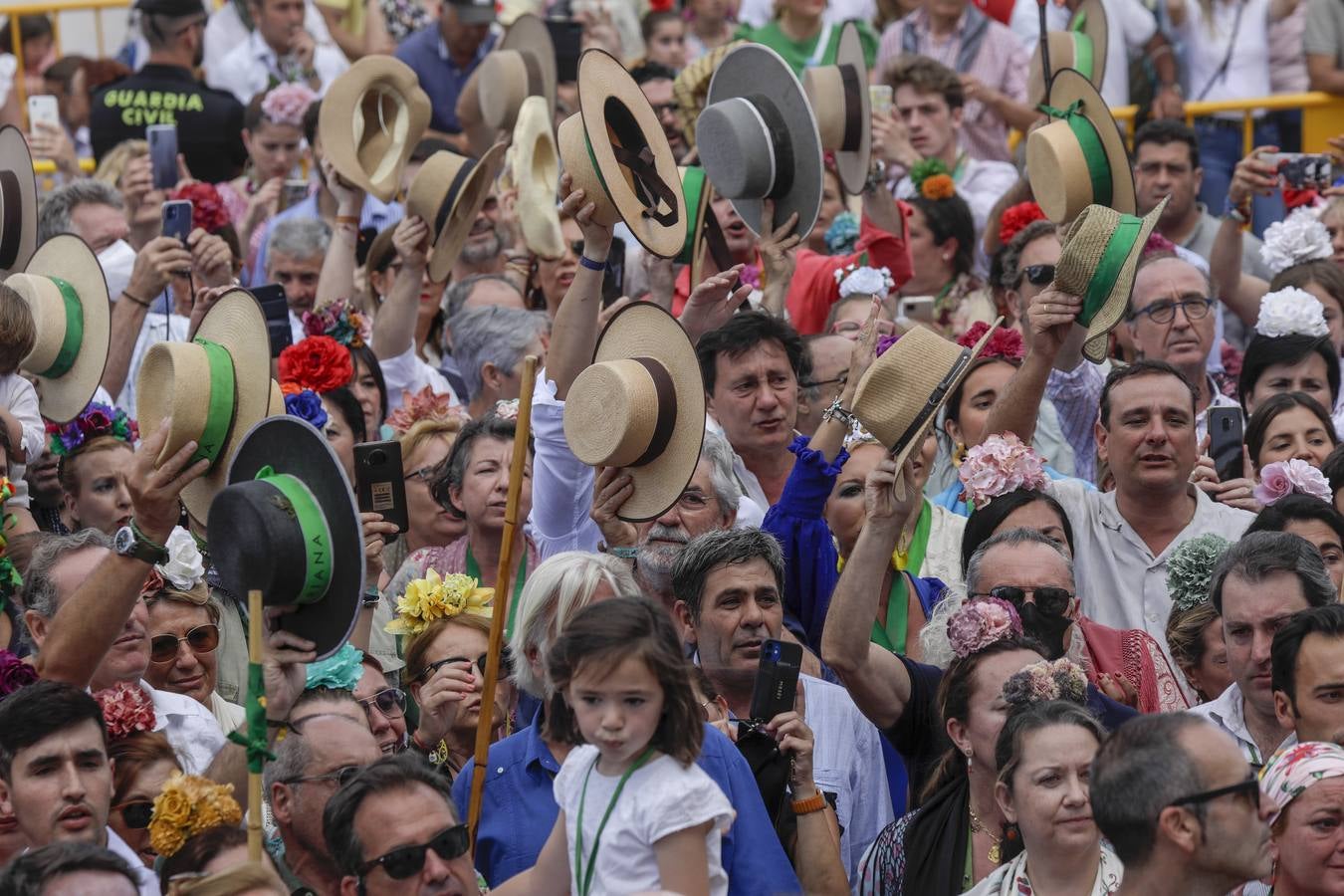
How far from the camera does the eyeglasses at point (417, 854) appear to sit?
16.1 feet

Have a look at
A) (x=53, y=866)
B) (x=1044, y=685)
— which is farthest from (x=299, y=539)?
(x=1044, y=685)

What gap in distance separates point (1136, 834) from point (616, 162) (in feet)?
10.8

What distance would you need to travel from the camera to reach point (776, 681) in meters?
5.54

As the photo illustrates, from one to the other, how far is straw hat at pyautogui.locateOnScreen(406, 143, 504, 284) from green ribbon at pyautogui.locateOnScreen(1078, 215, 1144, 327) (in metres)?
2.71

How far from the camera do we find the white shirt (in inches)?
514

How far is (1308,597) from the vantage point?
6.09 m

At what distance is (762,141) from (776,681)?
275 cm

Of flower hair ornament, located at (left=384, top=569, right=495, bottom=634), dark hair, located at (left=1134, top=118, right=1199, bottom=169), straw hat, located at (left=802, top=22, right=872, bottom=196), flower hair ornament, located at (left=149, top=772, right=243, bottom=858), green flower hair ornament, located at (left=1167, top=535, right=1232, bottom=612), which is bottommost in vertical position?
green flower hair ornament, located at (left=1167, top=535, right=1232, bottom=612)

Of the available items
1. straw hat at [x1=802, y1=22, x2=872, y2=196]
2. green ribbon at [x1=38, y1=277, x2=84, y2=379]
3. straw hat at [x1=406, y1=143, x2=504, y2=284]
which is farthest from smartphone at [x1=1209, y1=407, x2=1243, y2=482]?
green ribbon at [x1=38, y1=277, x2=84, y2=379]

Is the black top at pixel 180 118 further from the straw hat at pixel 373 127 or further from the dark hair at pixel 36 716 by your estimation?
the dark hair at pixel 36 716

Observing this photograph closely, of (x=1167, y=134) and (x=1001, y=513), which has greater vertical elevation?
(x=1167, y=134)

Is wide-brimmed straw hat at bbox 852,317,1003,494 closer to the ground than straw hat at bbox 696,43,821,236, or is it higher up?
closer to the ground

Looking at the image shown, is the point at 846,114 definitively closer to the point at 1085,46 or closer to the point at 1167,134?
the point at 1085,46

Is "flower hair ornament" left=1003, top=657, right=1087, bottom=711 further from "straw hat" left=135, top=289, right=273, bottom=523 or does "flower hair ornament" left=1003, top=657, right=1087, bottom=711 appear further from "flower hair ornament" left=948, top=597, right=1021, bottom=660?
"straw hat" left=135, top=289, right=273, bottom=523
